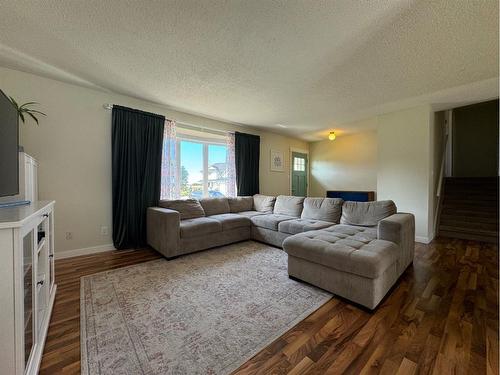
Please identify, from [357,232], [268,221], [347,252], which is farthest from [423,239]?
[347,252]

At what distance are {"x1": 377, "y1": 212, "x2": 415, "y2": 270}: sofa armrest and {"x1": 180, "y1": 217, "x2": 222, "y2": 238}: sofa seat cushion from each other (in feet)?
6.87

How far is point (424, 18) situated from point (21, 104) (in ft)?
13.6

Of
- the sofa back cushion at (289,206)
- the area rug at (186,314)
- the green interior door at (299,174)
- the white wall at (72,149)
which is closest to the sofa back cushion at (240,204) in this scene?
the sofa back cushion at (289,206)

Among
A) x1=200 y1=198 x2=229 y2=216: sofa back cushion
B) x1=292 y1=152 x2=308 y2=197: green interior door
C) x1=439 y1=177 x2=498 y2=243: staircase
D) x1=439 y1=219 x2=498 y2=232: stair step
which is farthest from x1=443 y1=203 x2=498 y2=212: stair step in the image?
x1=200 y1=198 x2=229 y2=216: sofa back cushion

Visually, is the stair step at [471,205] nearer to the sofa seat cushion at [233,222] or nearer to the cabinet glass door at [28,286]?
the sofa seat cushion at [233,222]

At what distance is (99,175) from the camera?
10.2 ft

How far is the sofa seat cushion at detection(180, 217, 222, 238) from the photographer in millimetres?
2924

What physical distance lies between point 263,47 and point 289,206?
8.36 feet

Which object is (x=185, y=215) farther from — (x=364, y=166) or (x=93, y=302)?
(x=364, y=166)

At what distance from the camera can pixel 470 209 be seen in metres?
4.39

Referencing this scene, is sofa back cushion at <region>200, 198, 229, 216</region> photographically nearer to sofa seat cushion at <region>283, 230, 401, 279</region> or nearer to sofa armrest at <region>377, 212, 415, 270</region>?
sofa seat cushion at <region>283, 230, 401, 279</region>

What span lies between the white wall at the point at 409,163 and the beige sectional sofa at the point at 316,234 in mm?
1257

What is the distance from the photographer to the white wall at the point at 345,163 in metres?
5.64

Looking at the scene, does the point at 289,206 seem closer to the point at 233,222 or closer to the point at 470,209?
the point at 233,222
